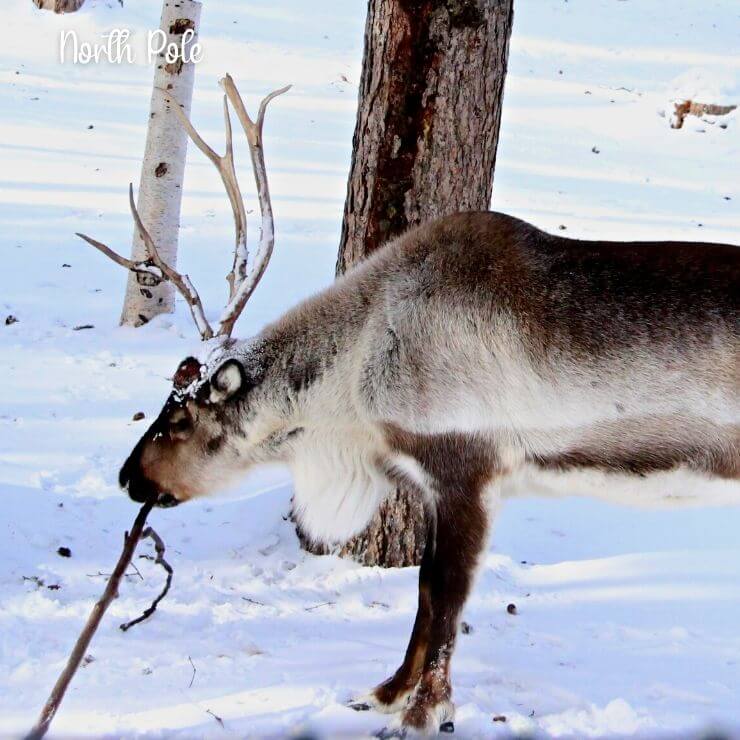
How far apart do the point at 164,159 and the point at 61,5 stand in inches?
331

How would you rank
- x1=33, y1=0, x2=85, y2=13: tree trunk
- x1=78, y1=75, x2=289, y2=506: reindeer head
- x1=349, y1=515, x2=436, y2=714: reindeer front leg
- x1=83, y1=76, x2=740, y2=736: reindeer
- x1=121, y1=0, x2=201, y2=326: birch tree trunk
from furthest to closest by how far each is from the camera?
x1=33, y1=0, x2=85, y2=13: tree trunk, x1=121, y1=0, x2=201, y2=326: birch tree trunk, x1=78, y1=75, x2=289, y2=506: reindeer head, x1=349, y1=515, x2=436, y2=714: reindeer front leg, x1=83, y1=76, x2=740, y2=736: reindeer

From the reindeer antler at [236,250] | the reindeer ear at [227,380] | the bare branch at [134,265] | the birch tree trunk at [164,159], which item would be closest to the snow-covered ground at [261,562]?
the birch tree trunk at [164,159]

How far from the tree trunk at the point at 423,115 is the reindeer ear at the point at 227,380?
38.7 inches

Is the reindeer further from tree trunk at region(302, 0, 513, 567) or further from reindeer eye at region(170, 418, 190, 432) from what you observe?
tree trunk at region(302, 0, 513, 567)

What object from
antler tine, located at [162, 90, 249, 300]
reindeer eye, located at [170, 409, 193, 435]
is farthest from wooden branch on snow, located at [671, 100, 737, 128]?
reindeer eye, located at [170, 409, 193, 435]

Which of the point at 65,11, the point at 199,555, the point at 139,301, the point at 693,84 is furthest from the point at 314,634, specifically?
the point at 65,11

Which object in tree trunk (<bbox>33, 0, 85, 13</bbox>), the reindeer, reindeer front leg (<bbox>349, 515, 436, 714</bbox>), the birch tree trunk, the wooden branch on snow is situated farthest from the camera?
tree trunk (<bbox>33, 0, 85, 13</bbox>)

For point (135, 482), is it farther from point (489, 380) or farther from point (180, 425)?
point (489, 380)

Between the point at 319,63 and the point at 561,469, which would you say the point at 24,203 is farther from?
the point at 561,469

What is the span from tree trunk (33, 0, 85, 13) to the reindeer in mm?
11839

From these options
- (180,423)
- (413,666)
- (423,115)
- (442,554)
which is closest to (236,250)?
(180,423)

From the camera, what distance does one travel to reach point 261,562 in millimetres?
4398

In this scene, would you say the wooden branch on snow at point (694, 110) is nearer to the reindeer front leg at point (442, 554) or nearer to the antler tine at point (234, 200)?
the antler tine at point (234, 200)

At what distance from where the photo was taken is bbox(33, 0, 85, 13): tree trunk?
1409cm
